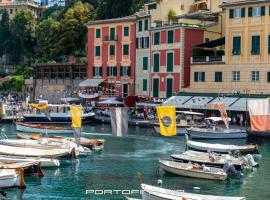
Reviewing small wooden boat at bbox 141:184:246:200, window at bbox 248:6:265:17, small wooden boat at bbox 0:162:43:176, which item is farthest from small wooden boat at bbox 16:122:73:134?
small wooden boat at bbox 141:184:246:200

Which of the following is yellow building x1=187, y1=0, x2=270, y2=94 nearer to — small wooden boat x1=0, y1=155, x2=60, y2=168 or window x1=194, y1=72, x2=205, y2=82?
window x1=194, y1=72, x2=205, y2=82

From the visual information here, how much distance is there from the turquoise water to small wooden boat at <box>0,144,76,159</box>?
0.83 metres

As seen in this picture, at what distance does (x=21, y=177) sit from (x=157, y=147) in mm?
22916

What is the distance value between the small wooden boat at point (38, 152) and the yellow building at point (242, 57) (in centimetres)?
3153

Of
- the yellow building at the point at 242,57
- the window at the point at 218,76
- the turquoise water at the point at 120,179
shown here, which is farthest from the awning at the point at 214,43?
the turquoise water at the point at 120,179

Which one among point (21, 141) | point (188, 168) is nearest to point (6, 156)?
point (21, 141)

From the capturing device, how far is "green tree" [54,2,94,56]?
109688 millimetres

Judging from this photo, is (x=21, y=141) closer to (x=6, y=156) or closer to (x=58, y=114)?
(x=6, y=156)

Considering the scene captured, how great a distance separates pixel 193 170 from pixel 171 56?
4272cm

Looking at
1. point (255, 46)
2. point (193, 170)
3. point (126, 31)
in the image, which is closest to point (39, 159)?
point (193, 170)

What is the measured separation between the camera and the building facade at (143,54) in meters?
88.6

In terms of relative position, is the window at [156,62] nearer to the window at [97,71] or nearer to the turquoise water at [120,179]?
the window at [97,71]

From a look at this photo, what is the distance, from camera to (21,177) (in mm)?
38844

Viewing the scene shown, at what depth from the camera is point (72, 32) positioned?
109500mm
